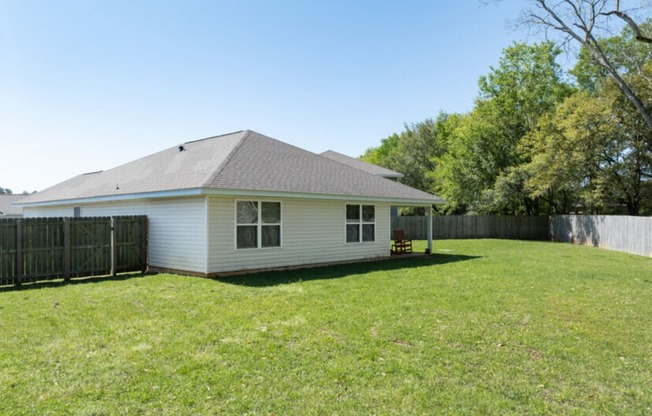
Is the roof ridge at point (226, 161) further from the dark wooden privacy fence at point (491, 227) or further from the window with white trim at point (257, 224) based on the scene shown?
the dark wooden privacy fence at point (491, 227)

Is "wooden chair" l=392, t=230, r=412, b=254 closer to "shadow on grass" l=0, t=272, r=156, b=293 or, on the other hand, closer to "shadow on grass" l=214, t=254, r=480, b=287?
"shadow on grass" l=214, t=254, r=480, b=287

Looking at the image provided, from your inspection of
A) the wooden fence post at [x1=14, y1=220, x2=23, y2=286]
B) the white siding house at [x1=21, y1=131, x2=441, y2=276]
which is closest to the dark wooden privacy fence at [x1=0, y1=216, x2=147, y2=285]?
the wooden fence post at [x1=14, y1=220, x2=23, y2=286]

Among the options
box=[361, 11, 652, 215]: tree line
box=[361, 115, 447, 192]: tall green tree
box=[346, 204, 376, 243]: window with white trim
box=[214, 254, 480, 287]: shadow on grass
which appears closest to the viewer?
box=[214, 254, 480, 287]: shadow on grass

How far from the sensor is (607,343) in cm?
531

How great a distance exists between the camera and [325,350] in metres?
4.88

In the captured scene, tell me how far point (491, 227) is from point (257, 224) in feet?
74.4

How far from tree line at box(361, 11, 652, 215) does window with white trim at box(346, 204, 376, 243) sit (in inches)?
415

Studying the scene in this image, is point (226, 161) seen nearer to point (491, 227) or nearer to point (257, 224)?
point (257, 224)

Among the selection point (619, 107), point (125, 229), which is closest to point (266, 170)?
point (125, 229)

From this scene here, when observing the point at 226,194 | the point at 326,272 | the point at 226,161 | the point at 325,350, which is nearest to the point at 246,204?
the point at 226,194

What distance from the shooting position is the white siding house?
10.9 metres

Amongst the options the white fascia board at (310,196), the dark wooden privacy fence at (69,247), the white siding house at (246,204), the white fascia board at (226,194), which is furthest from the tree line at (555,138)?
the dark wooden privacy fence at (69,247)

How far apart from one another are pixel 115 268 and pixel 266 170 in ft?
16.3

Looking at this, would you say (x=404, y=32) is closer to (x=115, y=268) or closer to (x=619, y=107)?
(x=619, y=107)
